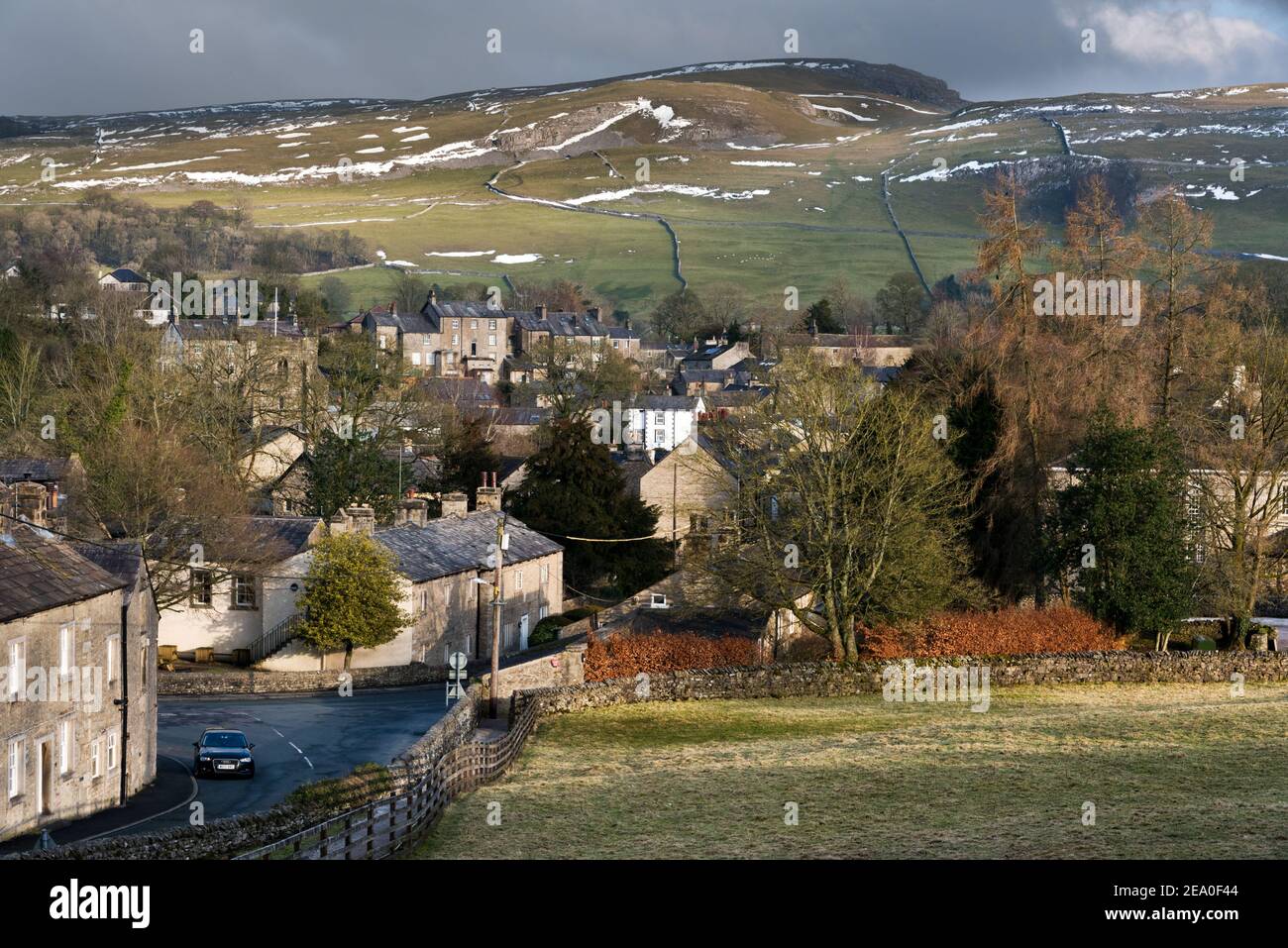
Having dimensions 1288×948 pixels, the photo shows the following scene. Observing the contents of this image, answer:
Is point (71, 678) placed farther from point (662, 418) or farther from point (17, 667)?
point (662, 418)

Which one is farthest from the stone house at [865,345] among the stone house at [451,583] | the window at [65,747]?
the window at [65,747]

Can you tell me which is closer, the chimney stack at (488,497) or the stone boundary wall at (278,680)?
the stone boundary wall at (278,680)

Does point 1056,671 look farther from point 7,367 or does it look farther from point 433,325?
point 433,325

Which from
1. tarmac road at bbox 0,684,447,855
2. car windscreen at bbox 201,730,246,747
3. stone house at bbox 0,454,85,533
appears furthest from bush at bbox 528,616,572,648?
car windscreen at bbox 201,730,246,747

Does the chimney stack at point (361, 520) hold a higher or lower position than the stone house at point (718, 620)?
higher

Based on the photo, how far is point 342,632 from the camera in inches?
2039

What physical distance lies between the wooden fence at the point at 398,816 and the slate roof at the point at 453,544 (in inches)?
801

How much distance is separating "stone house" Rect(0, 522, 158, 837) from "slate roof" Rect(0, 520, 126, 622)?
0.03m

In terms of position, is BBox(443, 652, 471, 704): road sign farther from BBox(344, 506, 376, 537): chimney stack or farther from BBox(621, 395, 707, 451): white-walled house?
BBox(621, 395, 707, 451): white-walled house

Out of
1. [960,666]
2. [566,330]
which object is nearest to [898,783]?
[960,666]

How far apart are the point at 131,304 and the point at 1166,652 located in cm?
9155

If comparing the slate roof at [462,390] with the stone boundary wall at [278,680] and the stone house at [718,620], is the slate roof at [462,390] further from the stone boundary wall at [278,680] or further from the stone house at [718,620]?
the stone boundary wall at [278,680]

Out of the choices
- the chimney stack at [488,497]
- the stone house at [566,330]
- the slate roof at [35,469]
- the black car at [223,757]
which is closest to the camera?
the black car at [223,757]

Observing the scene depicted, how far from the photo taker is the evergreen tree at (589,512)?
223ft
